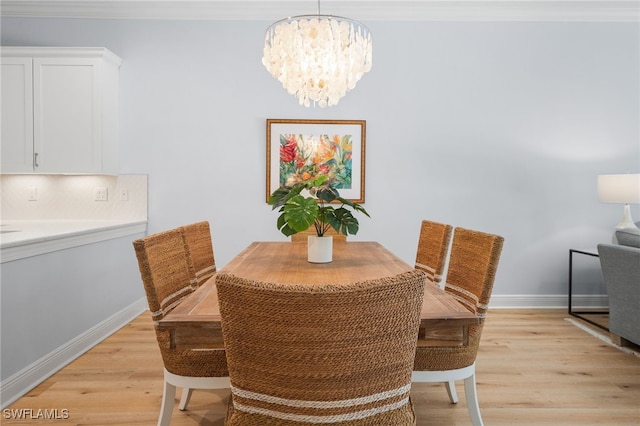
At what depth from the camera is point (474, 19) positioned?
369 centimetres

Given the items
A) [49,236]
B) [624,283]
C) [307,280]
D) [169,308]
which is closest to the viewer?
[307,280]

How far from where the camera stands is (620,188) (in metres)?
3.27

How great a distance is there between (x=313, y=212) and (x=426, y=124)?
7.74 feet

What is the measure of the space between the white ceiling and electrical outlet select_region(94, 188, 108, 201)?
5.16 ft

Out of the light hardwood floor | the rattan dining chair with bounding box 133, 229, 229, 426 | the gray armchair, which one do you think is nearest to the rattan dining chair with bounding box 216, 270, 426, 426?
the rattan dining chair with bounding box 133, 229, 229, 426

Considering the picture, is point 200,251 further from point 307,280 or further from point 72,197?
point 72,197

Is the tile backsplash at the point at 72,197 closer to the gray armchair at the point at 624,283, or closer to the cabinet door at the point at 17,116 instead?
the cabinet door at the point at 17,116

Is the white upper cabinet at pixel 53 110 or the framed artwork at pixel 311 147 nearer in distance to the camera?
the white upper cabinet at pixel 53 110

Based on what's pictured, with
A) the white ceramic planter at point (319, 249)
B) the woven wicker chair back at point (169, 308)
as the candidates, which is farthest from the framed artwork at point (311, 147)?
the woven wicker chair back at point (169, 308)

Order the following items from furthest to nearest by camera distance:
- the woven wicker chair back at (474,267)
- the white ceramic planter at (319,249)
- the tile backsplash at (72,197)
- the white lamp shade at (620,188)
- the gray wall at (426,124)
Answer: the gray wall at (426,124), the tile backsplash at (72,197), the white lamp shade at (620,188), the white ceramic planter at (319,249), the woven wicker chair back at (474,267)

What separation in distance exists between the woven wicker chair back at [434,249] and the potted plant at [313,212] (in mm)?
553

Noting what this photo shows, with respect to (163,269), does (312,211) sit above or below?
above

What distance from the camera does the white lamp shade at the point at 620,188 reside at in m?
3.19

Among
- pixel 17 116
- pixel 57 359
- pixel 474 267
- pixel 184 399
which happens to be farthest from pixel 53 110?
pixel 474 267
